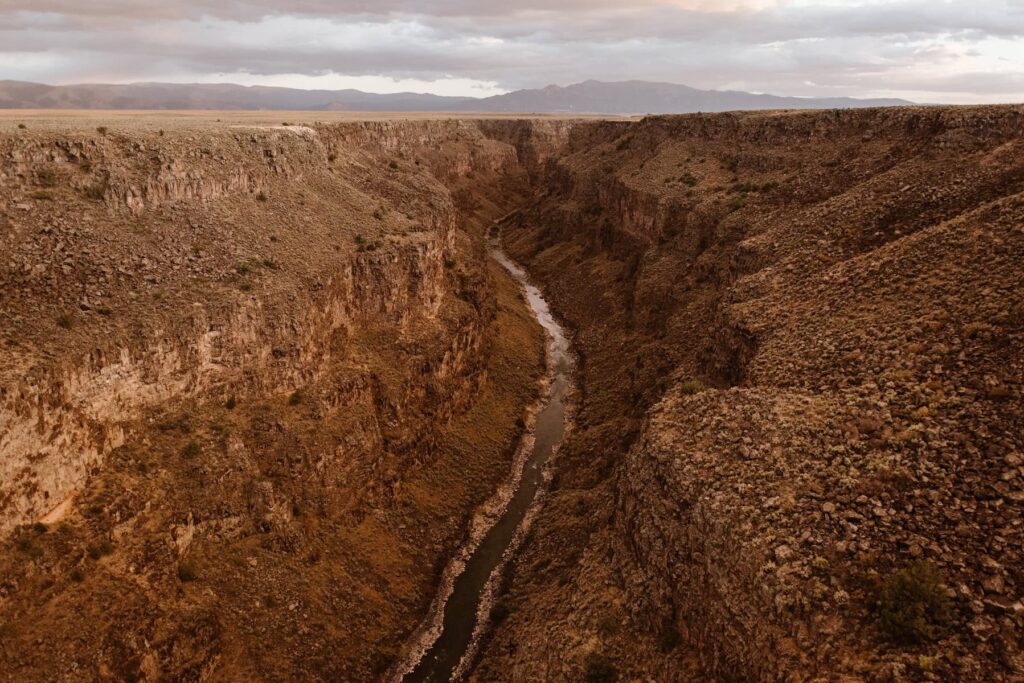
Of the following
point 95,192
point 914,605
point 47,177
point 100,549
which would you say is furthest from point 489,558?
point 47,177

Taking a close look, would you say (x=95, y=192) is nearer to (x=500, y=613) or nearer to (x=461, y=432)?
(x=461, y=432)

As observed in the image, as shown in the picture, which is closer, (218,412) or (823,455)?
(823,455)

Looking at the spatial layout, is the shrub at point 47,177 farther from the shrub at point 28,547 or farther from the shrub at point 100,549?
the shrub at point 100,549

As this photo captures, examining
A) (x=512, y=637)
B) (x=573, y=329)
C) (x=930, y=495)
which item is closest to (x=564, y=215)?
(x=573, y=329)

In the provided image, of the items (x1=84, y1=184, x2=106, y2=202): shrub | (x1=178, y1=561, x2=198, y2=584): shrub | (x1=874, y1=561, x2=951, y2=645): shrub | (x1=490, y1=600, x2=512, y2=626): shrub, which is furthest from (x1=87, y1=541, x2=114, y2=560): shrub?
(x1=874, y1=561, x2=951, y2=645): shrub

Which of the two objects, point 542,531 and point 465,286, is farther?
point 465,286

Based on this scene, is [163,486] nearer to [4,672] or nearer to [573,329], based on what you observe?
[4,672]

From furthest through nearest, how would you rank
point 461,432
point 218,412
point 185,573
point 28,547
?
point 461,432
point 218,412
point 185,573
point 28,547
